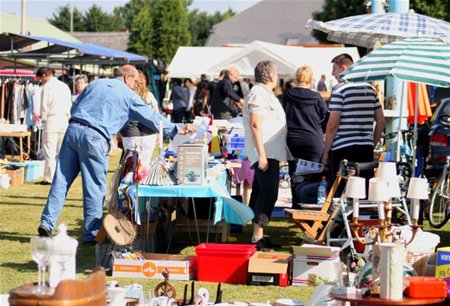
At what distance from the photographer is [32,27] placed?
4994cm

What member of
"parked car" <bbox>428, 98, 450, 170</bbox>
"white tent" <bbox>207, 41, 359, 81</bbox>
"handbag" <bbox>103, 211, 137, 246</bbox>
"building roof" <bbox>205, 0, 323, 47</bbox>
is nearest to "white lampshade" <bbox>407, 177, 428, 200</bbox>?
"handbag" <bbox>103, 211, 137, 246</bbox>

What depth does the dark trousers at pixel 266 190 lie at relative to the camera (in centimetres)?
Answer: 861

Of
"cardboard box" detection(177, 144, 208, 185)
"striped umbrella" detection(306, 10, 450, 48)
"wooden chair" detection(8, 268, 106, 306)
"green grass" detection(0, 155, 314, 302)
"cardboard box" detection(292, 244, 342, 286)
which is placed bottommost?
"green grass" detection(0, 155, 314, 302)

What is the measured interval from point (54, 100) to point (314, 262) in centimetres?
757

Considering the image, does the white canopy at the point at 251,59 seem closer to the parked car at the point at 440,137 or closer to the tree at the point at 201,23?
the parked car at the point at 440,137

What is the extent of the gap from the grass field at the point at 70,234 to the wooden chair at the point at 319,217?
0.54 metres

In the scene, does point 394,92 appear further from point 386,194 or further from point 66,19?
point 66,19

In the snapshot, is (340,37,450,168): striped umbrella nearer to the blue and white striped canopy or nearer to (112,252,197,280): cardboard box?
the blue and white striped canopy

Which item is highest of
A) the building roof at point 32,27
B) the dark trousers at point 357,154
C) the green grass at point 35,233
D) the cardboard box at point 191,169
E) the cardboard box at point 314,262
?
the building roof at point 32,27

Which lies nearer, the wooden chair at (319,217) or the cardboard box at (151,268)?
the cardboard box at (151,268)

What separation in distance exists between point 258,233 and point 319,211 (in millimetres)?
577

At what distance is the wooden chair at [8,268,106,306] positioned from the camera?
4152 millimetres

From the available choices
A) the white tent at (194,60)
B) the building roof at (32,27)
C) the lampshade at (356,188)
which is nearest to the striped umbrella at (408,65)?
the lampshade at (356,188)

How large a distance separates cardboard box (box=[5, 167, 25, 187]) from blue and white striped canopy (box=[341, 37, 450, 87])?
717 centimetres
